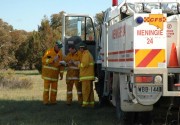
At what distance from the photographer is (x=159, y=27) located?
754 centimetres

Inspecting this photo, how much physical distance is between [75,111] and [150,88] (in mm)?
4480

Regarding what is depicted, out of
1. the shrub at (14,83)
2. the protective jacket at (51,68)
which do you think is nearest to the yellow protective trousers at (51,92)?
the protective jacket at (51,68)

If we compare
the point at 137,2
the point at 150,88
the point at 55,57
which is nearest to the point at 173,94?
the point at 150,88

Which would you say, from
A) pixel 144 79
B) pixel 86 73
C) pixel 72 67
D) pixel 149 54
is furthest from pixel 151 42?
pixel 72 67

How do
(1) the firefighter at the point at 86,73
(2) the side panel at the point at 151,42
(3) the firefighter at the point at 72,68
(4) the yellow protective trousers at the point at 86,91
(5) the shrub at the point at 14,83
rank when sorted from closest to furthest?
(2) the side panel at the point at 151,42
(1) the firefighter at the point at 86,73
(4) the yellow protective trousers at the point at 86,91
(3) the firefighter at the point at 72,68
(5) the shrub at the point at 14,83

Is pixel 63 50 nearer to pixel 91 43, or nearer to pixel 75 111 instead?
pixel 91 43

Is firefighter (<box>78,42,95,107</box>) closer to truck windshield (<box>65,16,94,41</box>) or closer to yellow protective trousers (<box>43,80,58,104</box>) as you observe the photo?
truck windshield (<box>65,16,94,41</box>)

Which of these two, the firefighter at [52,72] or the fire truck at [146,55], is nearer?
the fire truck at [146,55]

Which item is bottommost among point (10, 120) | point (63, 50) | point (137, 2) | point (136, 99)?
point (10, 120)

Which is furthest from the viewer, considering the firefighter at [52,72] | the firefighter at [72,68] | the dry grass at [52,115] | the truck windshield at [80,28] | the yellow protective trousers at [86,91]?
the truck windshield at [80,28]

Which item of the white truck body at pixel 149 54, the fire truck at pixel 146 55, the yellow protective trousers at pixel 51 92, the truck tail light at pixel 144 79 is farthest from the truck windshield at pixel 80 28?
the truck tail light at pixel 144 79

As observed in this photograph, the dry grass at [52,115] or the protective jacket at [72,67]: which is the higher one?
the protective jacket at [72,67]

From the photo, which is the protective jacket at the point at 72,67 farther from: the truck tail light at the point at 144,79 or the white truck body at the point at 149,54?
the truck tail light at the point at 144,79

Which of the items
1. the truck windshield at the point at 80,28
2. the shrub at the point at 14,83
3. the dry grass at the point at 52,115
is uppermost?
the truck windshield at the point at 80,28
